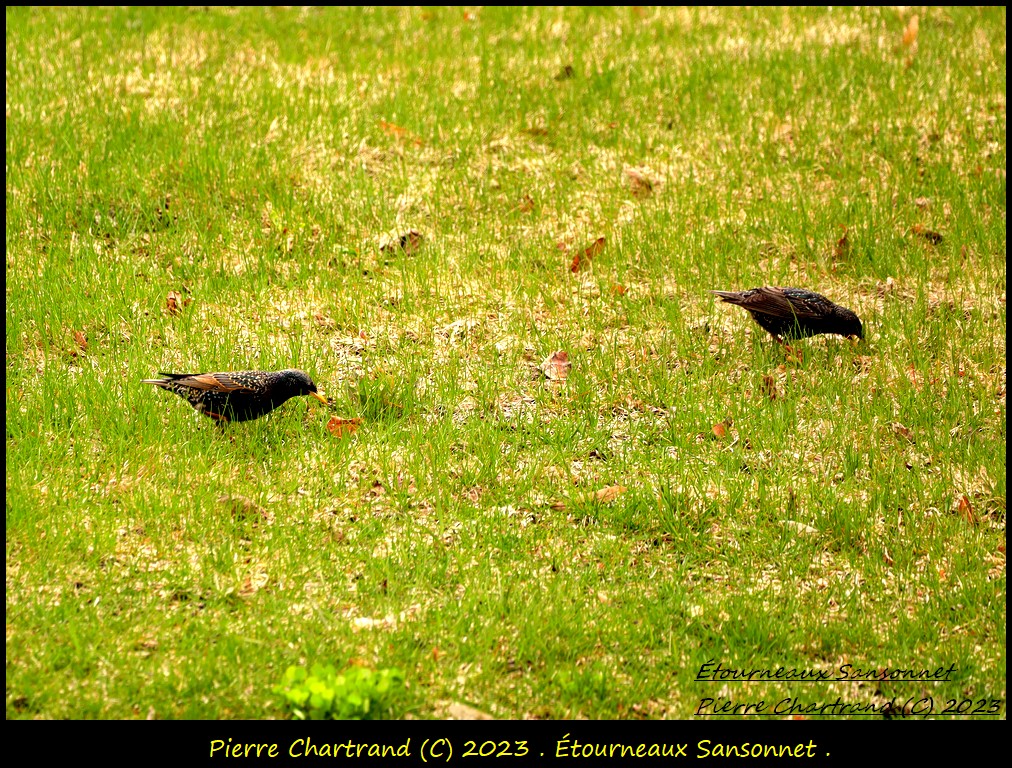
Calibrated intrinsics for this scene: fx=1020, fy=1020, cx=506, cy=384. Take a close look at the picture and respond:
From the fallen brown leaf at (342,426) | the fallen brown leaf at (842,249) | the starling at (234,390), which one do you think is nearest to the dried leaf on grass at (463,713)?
the fallen brown leaf at (342,426)

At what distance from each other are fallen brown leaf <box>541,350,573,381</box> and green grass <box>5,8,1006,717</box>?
0.12 m

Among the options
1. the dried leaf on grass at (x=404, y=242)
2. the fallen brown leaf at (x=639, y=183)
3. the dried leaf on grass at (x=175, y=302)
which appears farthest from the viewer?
the fallen brown leaf at (x=639, y=183)

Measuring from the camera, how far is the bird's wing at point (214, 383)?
17.7 ft

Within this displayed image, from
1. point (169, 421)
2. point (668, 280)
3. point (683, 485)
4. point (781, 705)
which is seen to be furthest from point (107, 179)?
point (781, 705)

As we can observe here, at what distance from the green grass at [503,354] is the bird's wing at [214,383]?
29 cm

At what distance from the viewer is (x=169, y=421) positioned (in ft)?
18.5

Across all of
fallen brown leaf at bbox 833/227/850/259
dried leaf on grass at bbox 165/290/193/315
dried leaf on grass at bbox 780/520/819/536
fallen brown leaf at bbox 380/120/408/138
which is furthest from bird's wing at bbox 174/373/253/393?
fallen brown leaf at bbox 833/227/850/259

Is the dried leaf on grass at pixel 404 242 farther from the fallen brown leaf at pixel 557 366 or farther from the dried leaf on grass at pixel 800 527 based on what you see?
the dried leaf on grass at pixel 800 527

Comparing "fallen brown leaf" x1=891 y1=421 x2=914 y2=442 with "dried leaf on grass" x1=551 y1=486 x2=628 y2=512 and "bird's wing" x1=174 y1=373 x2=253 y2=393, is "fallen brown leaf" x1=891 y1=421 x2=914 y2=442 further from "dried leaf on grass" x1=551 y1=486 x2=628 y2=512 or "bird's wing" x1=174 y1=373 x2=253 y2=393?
"bird's wing" x1=174 y1=373 x2=253 y2=393

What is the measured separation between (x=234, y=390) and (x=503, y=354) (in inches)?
75.8

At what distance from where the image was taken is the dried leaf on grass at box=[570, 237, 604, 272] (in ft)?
25.3

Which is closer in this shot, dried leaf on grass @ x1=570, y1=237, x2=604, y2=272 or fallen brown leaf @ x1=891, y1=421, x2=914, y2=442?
fallen brown leaf @ x1=891, y1=421, x2=914, y2=442

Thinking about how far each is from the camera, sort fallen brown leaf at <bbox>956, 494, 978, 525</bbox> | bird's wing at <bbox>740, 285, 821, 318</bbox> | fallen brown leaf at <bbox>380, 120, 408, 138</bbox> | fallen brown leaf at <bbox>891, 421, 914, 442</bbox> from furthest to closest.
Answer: fallen brown leaf at <bbox>380, 120, 408, 138</bbox> < bird's wing at <bbox>740, 285, 821, 318</bbox> < fallen brown leaf at <bbox>891, 421, 914, 442</bbox> < fallen brown leaf at <bbox>956, 494, 978, 525</bbox>
